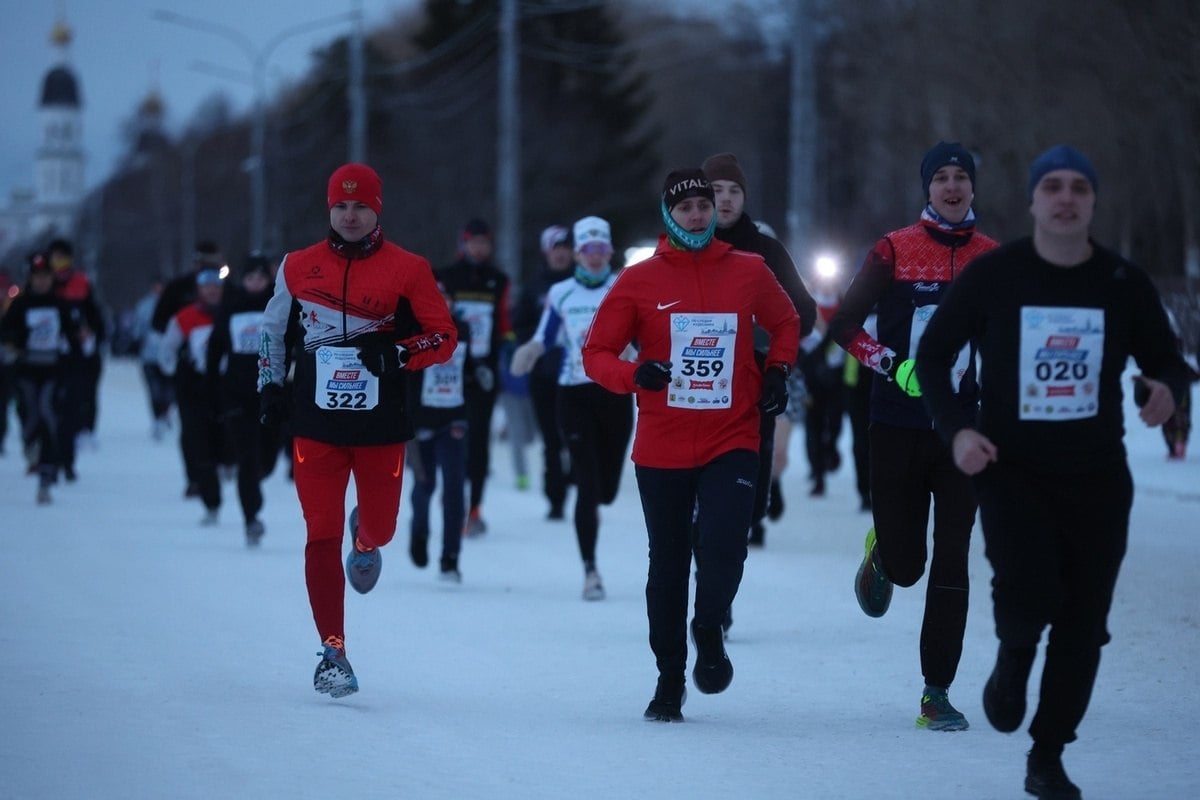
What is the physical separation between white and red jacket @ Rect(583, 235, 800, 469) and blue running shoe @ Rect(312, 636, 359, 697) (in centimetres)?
148

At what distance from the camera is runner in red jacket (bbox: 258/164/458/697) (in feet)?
28.6

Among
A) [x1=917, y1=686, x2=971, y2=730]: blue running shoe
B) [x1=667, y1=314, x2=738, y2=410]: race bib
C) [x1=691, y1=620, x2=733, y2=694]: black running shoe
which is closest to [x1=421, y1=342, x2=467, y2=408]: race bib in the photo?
[x1=667, y1=314, x2=738, y2=410]: race bib

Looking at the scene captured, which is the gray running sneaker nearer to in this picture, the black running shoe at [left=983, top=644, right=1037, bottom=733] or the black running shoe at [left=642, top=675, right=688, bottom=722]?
the black running shoe at [left=642, top=675, right=688, bottom=722]

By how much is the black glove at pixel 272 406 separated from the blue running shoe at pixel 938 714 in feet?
9.73

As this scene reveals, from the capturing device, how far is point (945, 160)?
320 inches

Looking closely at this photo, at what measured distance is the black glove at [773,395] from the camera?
7984 mm

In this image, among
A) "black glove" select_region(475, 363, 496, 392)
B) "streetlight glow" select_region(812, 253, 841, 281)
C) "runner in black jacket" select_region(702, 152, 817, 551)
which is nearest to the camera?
"runner in black jacket" select_region(702, 152, 817, 551)

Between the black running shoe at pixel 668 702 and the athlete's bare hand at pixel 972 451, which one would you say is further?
the black running shoe at pixel 668 702

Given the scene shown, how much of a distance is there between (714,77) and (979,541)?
7966 cm

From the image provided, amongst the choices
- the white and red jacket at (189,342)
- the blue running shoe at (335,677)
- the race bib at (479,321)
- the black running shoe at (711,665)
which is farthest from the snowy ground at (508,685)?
the white and red jacket at (189,342)

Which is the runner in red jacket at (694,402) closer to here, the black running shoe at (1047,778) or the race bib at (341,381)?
the race bib at (341,381)

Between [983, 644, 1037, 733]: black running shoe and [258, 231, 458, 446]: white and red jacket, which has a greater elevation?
[258, 231, 458, 446]: white and red jacket

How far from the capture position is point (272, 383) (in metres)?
8.91

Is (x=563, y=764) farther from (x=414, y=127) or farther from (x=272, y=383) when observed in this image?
(x=414, y=127)
